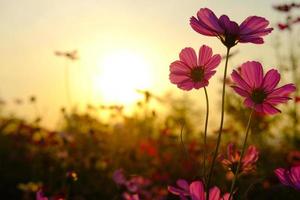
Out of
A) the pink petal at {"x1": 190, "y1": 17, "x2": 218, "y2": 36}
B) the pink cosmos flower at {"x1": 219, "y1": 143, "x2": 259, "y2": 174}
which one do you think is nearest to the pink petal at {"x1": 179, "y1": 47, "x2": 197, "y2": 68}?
the pink petal at {"x1": 190, "y1": 17, "x2": 218, "y2": 36}

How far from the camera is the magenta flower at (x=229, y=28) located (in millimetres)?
1246

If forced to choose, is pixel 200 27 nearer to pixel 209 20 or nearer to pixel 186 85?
pixel 209 20

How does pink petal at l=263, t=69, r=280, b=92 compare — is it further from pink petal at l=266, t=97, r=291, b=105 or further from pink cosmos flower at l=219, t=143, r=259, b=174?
pink cosmos flower at l=219, t=143, r=259, b=174

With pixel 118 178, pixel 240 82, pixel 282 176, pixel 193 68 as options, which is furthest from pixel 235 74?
pixel 118 178

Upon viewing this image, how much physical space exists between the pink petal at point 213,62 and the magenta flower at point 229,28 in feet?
0.26

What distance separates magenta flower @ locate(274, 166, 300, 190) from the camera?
4.04 feet

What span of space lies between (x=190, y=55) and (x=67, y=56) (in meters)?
3.56

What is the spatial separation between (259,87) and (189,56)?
19 cm

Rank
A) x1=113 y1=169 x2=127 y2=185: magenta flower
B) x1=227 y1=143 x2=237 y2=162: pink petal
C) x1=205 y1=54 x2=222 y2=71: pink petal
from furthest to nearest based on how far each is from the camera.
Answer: x1=113 y1=169 x2=127 y2=185: magenta flower, x1=227 y1=143 x2=237 y2=162: pink petal, x1=205 y1=54 x2=222 y2=71: pink petal

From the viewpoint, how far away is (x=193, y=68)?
1367mm

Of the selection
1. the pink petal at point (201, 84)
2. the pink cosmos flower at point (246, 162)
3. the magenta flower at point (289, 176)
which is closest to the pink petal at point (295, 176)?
the magenta flower at point (289, 176)

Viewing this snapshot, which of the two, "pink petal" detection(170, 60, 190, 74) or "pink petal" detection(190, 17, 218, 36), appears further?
"pink petal" detection(170, 60, 190, 74)

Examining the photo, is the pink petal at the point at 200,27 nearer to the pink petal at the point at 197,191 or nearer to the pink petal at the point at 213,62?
the pink petal at the point at 213,62

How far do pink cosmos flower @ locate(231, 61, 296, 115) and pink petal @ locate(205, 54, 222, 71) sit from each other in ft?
0.23
